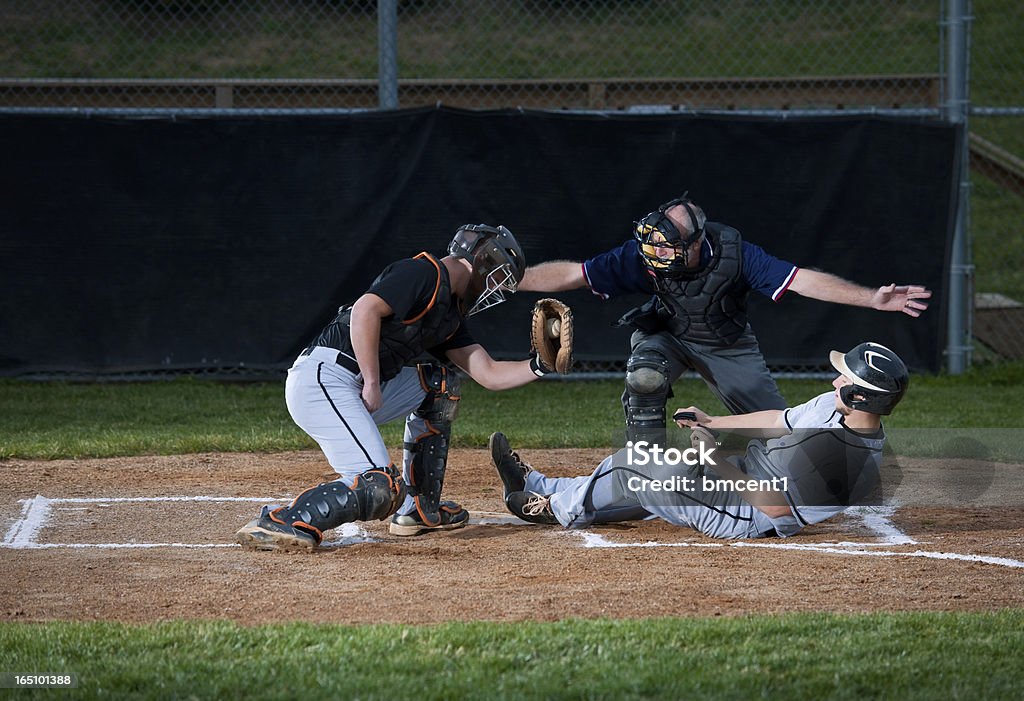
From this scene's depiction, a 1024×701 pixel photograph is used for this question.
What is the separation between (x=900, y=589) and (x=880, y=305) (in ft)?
5.60

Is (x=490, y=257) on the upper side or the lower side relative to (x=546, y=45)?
lower

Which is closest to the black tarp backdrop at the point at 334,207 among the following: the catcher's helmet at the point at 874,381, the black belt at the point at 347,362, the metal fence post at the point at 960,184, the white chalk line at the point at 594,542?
the metal fence post at the point at 960,184

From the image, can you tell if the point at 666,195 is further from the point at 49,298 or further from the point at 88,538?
the point at 88,538

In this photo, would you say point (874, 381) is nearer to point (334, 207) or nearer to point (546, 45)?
point (334, 207)

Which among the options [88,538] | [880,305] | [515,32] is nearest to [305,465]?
[88,538]

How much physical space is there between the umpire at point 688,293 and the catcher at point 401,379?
0.92 m

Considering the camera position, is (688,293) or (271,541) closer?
(271,541)

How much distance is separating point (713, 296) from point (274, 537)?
2.62 m

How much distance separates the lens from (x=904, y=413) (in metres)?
8.81

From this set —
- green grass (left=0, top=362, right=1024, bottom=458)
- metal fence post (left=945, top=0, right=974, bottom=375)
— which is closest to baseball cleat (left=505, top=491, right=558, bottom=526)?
green grass (left=0, top=362, right=1024, bottom=458)

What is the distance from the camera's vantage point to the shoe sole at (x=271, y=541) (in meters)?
5.14

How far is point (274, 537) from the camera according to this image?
5152 millimetres

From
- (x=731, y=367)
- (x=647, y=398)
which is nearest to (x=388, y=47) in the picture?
(x=731, y=367)

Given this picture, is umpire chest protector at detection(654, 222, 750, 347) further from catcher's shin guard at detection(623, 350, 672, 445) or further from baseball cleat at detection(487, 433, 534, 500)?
baseball cleat at detection(487, 433, 534, 500)
